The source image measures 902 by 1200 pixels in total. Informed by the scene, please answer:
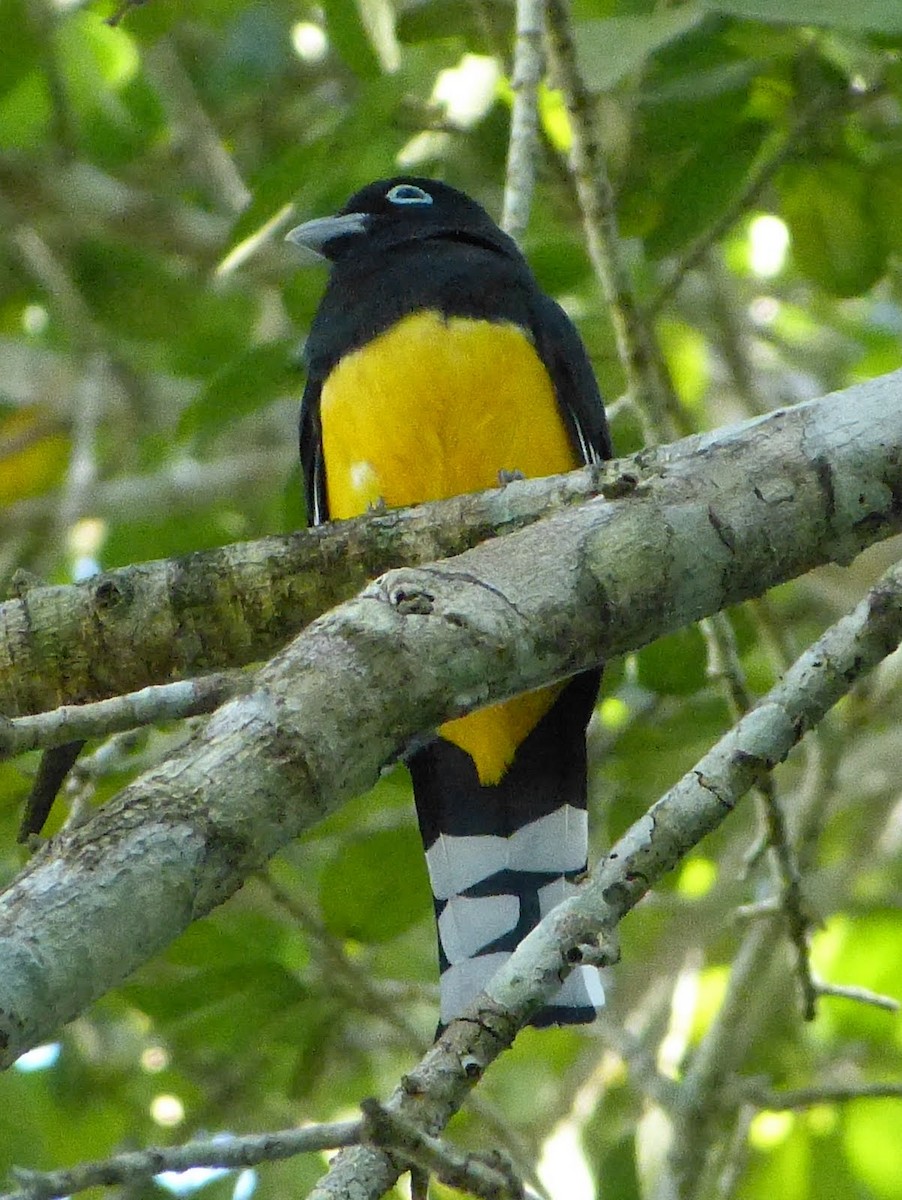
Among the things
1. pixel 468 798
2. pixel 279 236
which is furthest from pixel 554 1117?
pixel 279 236

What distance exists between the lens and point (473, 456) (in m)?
3.64

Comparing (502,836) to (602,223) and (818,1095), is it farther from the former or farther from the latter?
(602,223)

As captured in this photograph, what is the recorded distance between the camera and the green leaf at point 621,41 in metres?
3.07

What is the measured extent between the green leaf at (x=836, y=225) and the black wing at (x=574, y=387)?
691 mm

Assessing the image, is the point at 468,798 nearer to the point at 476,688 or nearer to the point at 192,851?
the point at 476,688

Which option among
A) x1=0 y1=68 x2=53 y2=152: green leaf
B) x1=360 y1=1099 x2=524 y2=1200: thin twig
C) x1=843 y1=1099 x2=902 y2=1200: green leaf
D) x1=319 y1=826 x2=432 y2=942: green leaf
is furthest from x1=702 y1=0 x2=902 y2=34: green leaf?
x1=0 y1=68 x2=53 y2=152: green leaf

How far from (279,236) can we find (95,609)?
135 inches

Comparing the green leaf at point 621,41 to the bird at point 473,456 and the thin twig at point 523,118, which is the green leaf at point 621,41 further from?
the bird at point 473,456

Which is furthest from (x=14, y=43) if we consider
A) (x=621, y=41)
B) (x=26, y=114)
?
(x=621, y=41)

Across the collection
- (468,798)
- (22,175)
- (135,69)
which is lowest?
(468,798)

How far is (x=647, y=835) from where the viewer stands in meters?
2.04

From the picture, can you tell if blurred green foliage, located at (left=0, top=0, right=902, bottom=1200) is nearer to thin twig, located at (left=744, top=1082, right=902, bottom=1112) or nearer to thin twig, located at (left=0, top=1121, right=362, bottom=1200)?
thin twig, located at (left=744, top=1082, right=902, bottom=1112)

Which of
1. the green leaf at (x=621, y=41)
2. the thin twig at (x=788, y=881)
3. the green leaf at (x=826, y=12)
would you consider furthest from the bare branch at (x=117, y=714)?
the green leaf at (x=826, y=12)

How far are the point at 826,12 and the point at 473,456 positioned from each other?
1142mm
